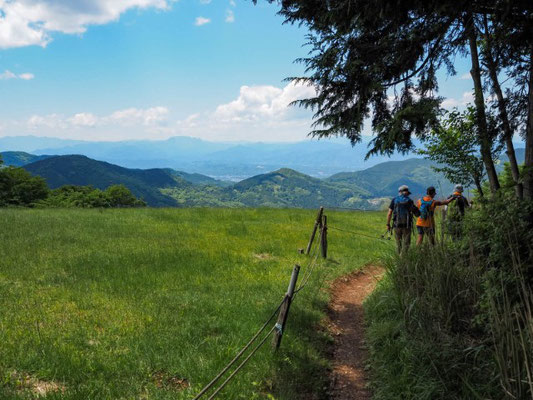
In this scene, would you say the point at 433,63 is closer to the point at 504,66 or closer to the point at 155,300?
the point at 504,66

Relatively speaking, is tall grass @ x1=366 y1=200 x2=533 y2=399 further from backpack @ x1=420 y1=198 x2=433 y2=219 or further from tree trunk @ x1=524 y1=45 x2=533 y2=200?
backpack @ x1=420 y1=198 x2=433 y2=219

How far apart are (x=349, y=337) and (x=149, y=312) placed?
4361 mm

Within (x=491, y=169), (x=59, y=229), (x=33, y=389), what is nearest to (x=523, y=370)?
(x=491, y=169)

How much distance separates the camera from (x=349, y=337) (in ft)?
23.9

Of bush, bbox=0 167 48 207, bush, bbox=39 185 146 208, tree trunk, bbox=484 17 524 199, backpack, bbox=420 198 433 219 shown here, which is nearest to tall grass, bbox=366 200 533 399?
tree trunk, bbox=484 17 524 199

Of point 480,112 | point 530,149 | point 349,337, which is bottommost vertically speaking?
point 349,337

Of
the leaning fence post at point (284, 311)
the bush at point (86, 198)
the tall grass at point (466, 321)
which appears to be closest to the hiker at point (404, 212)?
the tall grass at point (466, 321)

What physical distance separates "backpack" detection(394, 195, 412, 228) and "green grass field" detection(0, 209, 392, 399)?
8.40 ft

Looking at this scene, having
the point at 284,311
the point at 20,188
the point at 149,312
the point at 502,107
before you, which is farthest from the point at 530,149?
the point at 20,188

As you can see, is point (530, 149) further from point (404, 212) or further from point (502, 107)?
point (404, 212)

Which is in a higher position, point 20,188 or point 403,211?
point 403,211

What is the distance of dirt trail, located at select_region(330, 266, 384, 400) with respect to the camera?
5.45 metres

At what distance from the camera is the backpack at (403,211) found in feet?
35.2

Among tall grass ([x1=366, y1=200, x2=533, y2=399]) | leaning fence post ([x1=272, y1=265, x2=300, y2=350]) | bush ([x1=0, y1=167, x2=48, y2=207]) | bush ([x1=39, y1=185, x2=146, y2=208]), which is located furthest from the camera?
bush ([x1=39, y1=185, x2=146, y2=208])
